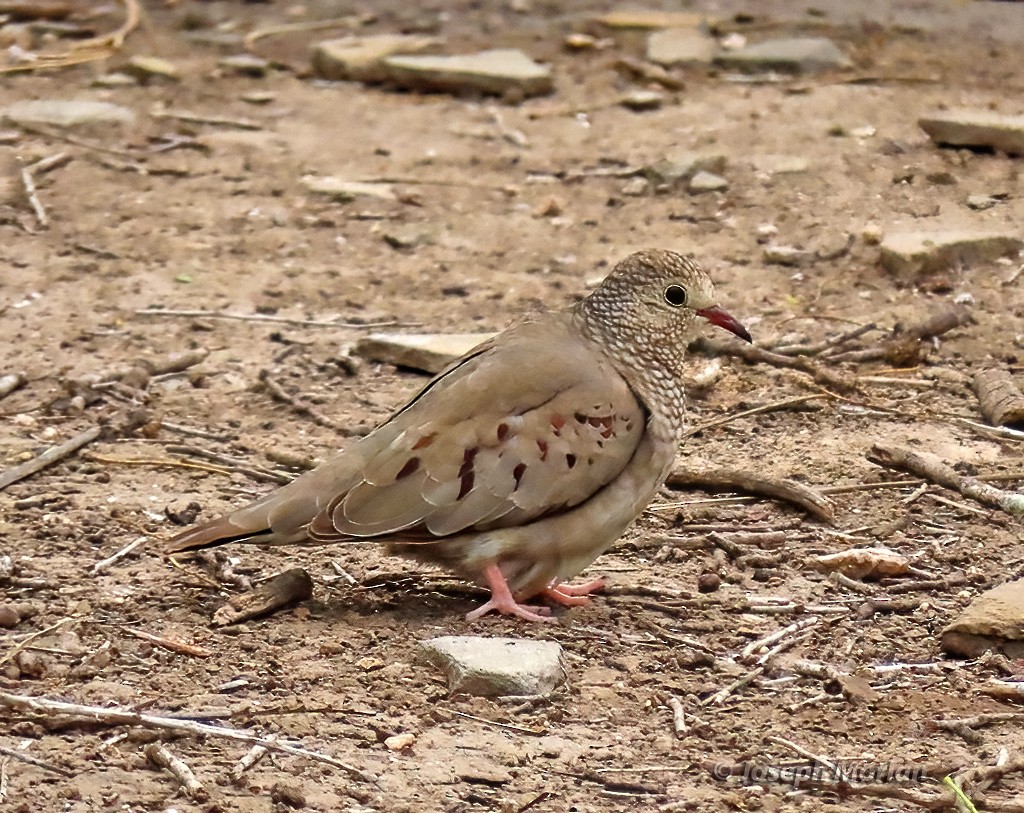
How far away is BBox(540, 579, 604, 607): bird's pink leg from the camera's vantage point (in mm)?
4355

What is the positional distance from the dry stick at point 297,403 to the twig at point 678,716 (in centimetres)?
198

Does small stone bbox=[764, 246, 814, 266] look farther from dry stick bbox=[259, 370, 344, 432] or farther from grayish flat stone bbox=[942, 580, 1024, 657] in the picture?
grayish flat stone bbox=[942, 580, 1024, 657]

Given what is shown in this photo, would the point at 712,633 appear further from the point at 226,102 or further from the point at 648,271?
the point at 226,102

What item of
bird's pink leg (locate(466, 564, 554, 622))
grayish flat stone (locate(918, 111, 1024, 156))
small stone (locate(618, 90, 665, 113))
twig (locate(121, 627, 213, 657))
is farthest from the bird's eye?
small stone (locate(618, 90, 665, 113))

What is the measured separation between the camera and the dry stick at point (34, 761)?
3.33 meters

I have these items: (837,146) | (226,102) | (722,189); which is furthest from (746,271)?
(226,102)

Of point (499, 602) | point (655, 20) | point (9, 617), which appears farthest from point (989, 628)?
point (655, 20)

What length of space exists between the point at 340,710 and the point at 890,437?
Answer: 7.70ft

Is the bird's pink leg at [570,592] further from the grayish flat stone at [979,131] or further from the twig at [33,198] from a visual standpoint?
the grayish flat stone at [979,131]

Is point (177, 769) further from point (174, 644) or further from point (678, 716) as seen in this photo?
point (678, 716)

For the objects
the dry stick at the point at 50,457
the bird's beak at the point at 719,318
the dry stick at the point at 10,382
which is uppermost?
the bird's beak at the point at 719,318

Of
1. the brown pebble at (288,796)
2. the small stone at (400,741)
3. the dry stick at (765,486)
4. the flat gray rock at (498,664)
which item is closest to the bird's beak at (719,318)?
the dry stick at (765,486)

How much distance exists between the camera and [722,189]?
768cm

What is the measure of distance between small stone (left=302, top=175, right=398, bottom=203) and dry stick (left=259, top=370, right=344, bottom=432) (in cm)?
207
